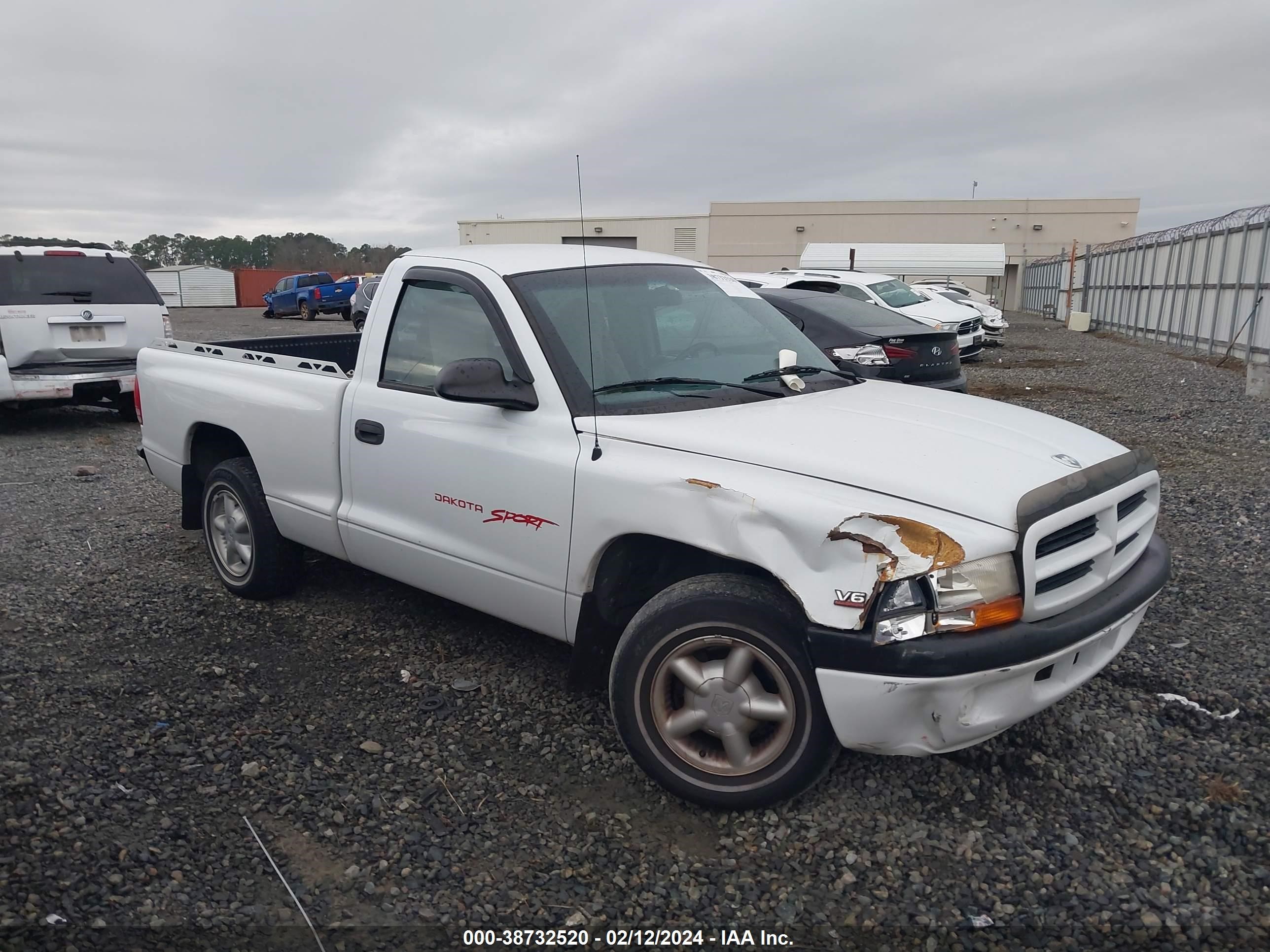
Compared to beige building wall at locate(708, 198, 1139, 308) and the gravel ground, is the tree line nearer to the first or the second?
beige building wall at locate(708, 198, 1139, 308)

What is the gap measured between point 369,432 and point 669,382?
135 centimetres

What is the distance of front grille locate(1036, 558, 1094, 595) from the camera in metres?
2.68

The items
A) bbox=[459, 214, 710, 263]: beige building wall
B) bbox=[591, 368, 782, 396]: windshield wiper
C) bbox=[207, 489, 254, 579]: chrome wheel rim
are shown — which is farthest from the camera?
bbox=[459, 214, 710, 263]: beige building wall

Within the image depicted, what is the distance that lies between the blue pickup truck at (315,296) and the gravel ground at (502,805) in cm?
3123

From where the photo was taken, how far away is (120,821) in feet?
9.62

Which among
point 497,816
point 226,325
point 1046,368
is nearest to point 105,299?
point 497,816

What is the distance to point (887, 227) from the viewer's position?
164ft

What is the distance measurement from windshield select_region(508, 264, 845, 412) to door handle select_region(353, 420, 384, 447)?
847 mm

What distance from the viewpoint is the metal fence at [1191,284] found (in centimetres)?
1595

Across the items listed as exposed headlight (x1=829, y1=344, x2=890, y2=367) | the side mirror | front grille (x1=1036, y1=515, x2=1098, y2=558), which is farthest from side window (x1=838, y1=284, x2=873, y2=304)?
front grille (x1=1036, y1=515, x2=1098, y2=558)

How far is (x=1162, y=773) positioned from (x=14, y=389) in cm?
971

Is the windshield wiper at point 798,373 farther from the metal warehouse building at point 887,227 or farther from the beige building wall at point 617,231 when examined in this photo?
the metal warehouse building at point 887,227

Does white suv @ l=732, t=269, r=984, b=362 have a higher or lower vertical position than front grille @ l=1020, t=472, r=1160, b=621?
higher

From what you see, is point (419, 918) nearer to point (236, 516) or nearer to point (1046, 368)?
point (236, 516)
